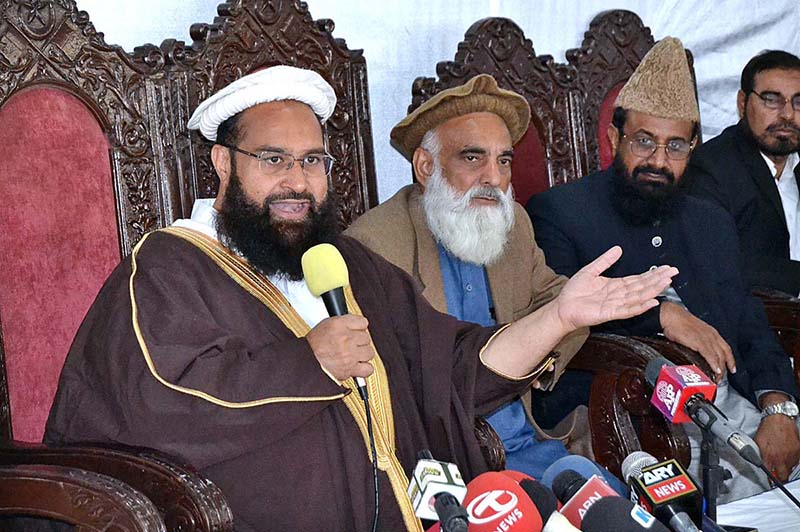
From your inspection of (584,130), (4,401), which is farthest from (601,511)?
(584,130)

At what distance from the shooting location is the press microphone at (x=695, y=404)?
2.01 meters

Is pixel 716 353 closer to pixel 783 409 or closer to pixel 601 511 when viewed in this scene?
pixel 783 409

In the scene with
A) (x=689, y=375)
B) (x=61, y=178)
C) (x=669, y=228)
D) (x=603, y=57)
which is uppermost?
(x=603, y=57)

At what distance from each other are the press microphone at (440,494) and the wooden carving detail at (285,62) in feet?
5.17

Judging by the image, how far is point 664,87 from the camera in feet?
12.9

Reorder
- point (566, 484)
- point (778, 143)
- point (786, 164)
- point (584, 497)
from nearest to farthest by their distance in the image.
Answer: point (584, 497)
point (566, 484)
point (778, 143)
point (786, 164)

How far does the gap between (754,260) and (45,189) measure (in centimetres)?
295

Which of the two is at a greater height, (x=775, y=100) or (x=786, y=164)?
(x=775, y=100)

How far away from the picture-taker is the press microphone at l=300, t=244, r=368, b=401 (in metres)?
2.24

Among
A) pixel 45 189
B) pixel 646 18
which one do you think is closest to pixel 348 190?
pixel 45 189

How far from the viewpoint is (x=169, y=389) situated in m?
2.36

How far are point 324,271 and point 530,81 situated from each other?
2.16 m

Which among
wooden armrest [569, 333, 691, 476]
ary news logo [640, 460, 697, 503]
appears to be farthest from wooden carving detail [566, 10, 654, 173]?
ary news logo [640, 460, 697, 503]

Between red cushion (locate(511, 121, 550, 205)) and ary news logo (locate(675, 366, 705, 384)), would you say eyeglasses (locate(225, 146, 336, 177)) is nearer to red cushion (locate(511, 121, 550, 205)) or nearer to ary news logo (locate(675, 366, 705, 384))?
ary news logo (locate(675, 366, 705, 384))
